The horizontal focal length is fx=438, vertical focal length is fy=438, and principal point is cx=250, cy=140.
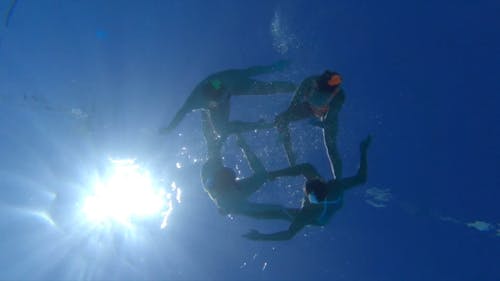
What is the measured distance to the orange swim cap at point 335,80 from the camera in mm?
8023

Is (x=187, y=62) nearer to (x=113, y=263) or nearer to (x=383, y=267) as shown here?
(x=383, y=267)

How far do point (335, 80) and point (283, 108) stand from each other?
6207mm

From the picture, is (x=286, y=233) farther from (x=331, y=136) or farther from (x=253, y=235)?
(x=331, y=136)

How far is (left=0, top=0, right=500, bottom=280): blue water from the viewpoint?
1216cm

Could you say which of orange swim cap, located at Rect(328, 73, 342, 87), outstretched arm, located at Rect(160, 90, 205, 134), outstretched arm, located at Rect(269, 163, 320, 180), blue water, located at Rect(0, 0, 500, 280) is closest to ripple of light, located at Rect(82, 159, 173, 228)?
blue water, located at Rect(0, 0, 500, 280)

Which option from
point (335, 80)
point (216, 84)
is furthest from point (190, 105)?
point (335, 80)

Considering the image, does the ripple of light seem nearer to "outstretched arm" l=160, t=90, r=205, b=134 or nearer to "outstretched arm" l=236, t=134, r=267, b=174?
"outstretched arm" l=160, t=90, r=205, b=134

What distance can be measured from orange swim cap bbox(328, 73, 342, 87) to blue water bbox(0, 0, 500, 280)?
4667mm

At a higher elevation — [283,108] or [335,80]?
[335,80]

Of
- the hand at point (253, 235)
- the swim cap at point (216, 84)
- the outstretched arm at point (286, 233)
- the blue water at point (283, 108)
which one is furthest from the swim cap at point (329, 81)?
the blue water at point (283, 108)

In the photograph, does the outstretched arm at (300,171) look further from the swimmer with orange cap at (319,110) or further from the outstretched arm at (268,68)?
the outstretched arm at (268,68)

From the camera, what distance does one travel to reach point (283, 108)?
1426 centimetres

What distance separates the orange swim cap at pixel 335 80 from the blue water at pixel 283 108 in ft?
15.3

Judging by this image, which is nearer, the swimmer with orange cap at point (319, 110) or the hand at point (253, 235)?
the hand at point (253, 235)
